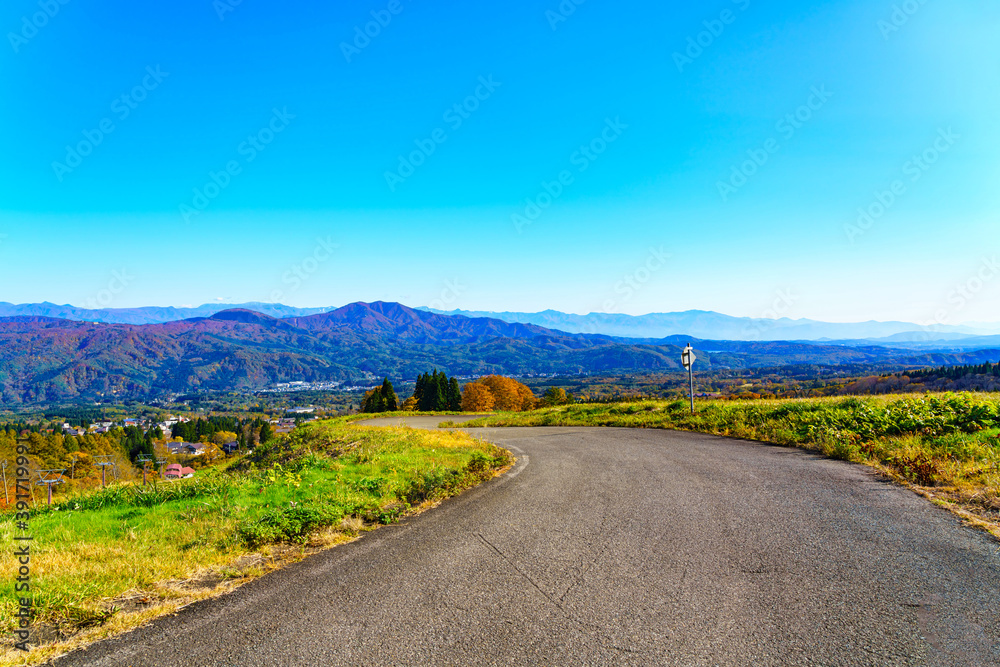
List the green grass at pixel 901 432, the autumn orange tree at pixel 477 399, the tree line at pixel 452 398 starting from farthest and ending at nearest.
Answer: the autumn orange tree at pixel 477 399
the tree line at pixel 452 398
the green grass at pixel 901 432

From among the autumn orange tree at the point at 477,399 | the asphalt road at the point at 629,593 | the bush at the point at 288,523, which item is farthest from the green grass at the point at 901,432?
the autumn orange tree at the point at 477,399

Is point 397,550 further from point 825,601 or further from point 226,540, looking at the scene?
point 825,601

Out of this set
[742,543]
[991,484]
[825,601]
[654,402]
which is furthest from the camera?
[654,402]

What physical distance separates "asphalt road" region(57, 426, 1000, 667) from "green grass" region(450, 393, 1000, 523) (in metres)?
1.23

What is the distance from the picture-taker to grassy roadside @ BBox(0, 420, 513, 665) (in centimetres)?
458

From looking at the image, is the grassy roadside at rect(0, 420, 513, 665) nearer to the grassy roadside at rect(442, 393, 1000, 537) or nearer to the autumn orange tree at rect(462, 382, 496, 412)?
the grassy roadside at rect(442, 393, 1000, 537)

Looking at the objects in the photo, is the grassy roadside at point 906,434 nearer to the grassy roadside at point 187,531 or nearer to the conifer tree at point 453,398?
the grassy roadside at point 187,531

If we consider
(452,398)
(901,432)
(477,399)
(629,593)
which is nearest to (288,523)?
(629,593)

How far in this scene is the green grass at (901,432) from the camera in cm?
856

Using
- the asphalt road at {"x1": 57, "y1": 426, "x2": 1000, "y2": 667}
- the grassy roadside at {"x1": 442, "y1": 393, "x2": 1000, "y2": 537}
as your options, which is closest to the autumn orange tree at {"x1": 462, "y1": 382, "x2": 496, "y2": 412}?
the grassy roadside at {"x1": 442, "y1": 393, "x2": 1000, "y2": 537}

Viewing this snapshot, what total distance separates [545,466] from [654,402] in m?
17.1

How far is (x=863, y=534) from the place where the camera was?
633cm

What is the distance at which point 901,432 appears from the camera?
12.3 meters

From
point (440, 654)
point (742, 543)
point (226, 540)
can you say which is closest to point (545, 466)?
point (742, 543)
